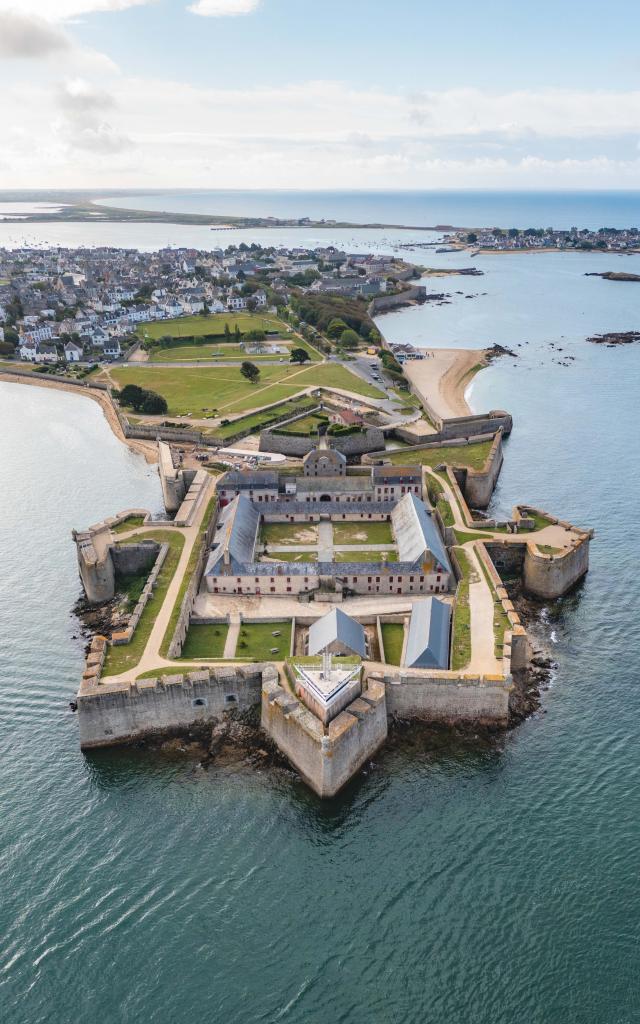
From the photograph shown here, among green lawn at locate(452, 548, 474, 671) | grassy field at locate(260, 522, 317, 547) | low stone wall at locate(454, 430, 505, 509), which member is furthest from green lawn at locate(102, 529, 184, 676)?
low stone wall at locate(454, 430, 505, 509)

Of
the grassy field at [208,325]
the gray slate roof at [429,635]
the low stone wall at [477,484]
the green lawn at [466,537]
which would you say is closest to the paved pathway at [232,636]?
the gray slate roof at [429,635]

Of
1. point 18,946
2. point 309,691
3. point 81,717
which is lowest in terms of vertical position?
point 18,946

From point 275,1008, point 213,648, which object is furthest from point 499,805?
point 213,648

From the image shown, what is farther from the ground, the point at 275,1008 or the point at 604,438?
the point at 604,438

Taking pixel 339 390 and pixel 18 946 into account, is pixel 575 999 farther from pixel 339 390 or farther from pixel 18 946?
pixel 339 390

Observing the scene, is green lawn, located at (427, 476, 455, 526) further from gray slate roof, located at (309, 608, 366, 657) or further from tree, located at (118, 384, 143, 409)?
tree, located at (118, 384, 143, 409)

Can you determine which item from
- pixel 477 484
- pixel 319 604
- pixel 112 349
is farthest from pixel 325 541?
pixel 112 349

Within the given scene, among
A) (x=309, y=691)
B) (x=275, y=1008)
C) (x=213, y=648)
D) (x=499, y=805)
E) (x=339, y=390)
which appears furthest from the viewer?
(x=339, y=390)
